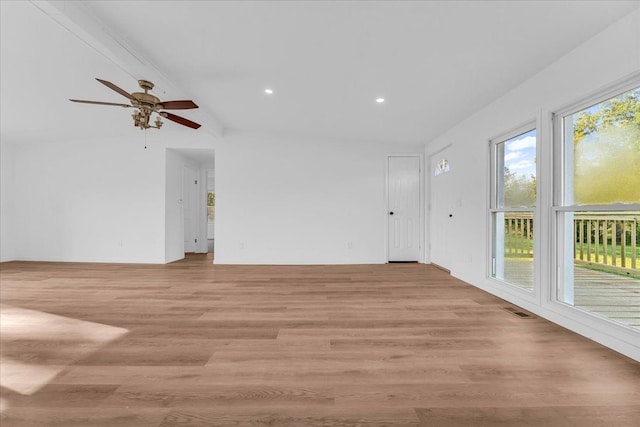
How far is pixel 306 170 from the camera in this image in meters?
5.34

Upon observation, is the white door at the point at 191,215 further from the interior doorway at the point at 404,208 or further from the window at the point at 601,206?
the window at the point at 601,206

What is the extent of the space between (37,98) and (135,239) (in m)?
2.70

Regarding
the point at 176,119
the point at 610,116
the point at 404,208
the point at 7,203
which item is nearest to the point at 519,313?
the point at 610,116

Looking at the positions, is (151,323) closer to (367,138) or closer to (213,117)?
(213,117)

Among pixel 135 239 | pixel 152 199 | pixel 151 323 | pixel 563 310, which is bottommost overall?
pixel 151 323

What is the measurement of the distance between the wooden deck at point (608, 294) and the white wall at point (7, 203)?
944 cm

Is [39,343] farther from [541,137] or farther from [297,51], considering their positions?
[541,137]

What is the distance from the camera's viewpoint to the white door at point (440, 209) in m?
4.65

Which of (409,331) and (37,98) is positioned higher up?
(37,98)

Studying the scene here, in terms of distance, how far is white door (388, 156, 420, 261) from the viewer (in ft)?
17.9

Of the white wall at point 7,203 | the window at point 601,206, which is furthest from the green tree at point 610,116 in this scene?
the white wall at point 7,203

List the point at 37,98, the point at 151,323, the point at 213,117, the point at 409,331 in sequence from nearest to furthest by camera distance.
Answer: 1. the point at 409,331
2. the point at 151,323
3. the point at 37,98
4. the point at 213,117

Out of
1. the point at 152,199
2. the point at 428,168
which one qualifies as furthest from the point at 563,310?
the point at 152,199

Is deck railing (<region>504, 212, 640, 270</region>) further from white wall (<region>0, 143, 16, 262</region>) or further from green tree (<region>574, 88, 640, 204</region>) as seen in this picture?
white wall (<region>0, 143, 16, 262</region>)
